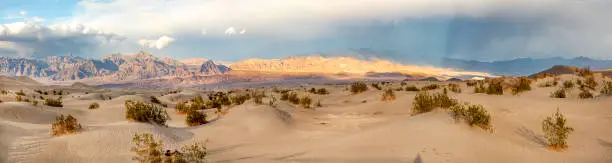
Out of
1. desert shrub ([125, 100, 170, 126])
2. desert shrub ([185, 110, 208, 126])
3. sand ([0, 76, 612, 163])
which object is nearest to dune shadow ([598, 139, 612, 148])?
sand ([0, 76, 612, 163])

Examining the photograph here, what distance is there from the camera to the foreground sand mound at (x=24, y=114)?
1384 centimetres

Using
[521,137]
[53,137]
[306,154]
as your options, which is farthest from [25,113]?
[521,137]

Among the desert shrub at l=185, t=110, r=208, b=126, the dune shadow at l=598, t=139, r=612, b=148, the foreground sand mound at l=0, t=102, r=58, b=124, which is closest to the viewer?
the dune shadow at l=598, t=139, r=612, b=148

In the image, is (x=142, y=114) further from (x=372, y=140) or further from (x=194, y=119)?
(x=372, y=140)

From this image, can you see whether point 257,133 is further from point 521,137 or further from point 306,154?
point 521,137

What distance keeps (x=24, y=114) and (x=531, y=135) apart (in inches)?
641

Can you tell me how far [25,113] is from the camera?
14594 mm

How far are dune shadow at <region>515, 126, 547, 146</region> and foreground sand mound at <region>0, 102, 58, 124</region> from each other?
600 inches

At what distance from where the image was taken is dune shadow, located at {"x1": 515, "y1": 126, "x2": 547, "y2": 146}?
873 cm

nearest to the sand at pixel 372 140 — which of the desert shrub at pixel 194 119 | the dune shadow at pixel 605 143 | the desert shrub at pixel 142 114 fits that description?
the dune shadow at pixel 605 143

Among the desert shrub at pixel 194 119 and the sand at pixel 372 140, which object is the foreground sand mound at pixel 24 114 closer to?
the sand at pixel 372 140

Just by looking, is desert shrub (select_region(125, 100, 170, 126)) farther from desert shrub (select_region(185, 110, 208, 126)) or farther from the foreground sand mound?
the foreground sand mound

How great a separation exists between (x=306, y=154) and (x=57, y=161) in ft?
15.0

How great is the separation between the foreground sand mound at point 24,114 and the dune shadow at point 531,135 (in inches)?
600
